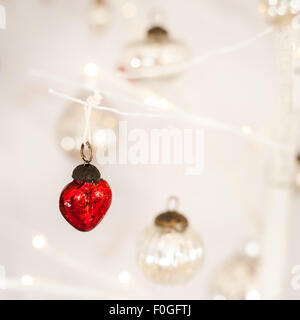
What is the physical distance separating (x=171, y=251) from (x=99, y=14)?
585 millimetres

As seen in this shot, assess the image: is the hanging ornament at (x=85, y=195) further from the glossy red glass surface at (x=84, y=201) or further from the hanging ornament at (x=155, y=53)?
the hanging ornament at (x=155, y=53)

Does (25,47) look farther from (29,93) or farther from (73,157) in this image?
(73,157)

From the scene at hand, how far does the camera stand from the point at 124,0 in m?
0.96

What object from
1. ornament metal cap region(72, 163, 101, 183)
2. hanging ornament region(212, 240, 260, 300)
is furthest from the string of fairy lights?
ornament metal cap region(72, 163, 101, 183)

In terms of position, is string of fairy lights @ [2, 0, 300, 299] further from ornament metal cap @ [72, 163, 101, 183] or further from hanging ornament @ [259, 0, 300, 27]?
ornament metal cap @ [72, 163, 101, 183]

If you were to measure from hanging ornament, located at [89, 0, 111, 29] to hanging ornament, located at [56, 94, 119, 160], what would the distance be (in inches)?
9.0

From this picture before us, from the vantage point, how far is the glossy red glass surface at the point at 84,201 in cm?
62

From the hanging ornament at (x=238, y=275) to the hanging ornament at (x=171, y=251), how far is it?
271 mm

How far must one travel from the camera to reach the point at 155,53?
72 centimetres

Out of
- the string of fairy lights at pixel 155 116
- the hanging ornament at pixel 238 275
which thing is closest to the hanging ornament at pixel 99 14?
the string of fairy lights at pixel 155 116

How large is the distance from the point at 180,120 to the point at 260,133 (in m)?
0.21

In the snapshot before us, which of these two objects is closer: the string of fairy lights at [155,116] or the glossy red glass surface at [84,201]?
the glossy red glass surface at [84,201]

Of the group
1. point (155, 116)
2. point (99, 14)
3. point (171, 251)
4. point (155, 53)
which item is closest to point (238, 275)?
point (171, 251)
